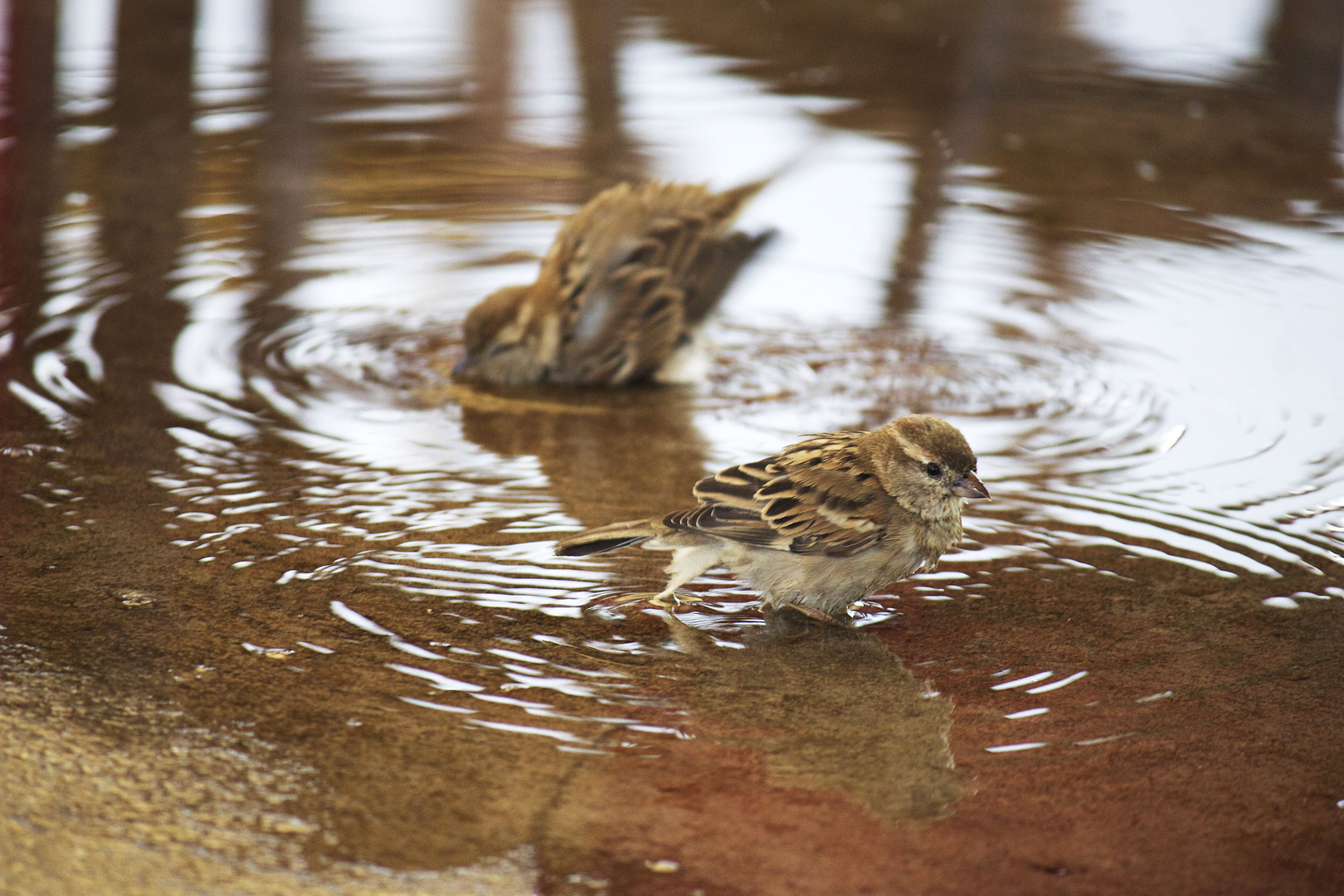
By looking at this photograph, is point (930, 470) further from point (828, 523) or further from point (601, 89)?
point (601, 89)

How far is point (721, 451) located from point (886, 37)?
8002mm

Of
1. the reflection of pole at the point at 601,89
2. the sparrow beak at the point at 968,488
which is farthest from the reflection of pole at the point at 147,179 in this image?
the sparrow beak at the point at 968,488

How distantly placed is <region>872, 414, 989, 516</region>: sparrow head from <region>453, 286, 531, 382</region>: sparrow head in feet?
7.74

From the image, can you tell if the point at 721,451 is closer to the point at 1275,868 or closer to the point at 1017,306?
the point at 1017,306

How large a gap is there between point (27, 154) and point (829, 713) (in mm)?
6561

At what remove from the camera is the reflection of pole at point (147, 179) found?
582 centimetres

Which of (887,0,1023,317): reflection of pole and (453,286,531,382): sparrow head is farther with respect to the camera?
(887,0,1023,317): reflection of pole

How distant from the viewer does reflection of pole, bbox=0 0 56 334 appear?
638cm

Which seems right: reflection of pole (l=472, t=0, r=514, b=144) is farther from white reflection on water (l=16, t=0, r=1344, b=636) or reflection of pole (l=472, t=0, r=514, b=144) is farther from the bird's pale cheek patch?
the bird's pale cheek patch

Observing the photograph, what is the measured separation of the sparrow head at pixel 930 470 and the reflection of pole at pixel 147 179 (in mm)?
2943

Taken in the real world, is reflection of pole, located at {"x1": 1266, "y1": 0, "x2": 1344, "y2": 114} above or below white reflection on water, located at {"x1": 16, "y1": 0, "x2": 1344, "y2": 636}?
above

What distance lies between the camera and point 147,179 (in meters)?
7.93

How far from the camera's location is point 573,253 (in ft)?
19.6

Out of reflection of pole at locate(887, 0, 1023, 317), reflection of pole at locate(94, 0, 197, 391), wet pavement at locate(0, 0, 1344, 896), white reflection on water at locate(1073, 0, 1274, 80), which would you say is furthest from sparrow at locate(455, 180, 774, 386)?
white reflection on water at locate(1073, 0, 1274, 80)
